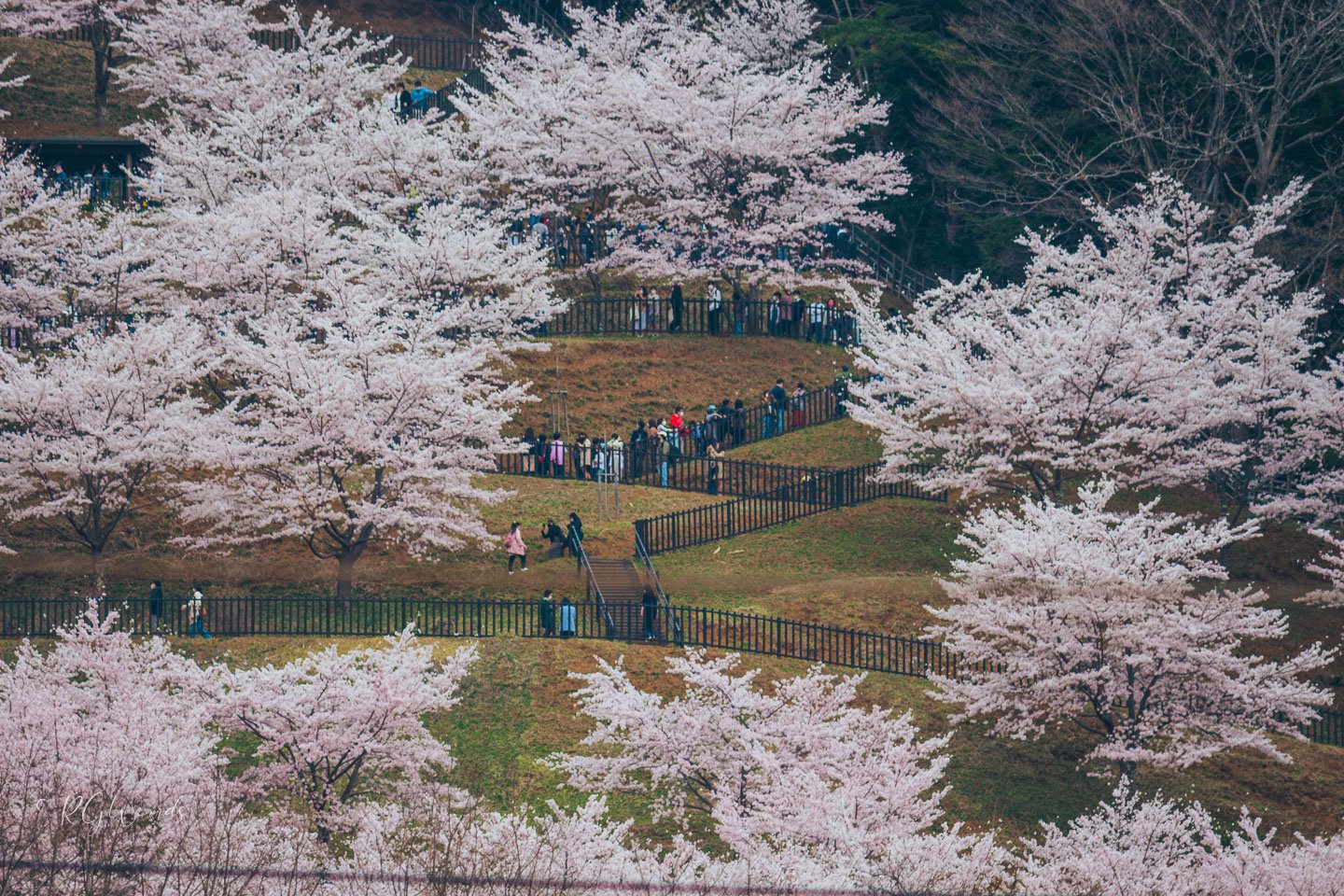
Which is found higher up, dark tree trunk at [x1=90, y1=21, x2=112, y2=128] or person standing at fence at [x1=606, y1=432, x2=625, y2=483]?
dark tree trunk at [x1=90, y1=21, x2=112, y2=128]

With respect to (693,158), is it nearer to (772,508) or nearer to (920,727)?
(772,508)

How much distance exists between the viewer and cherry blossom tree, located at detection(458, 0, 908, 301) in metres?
48.3

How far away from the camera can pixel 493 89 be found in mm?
59219

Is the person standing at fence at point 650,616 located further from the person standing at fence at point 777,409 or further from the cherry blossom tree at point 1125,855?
the person standing at fence at point 777,409

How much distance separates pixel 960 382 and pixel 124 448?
16.1m

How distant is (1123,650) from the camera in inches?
1120

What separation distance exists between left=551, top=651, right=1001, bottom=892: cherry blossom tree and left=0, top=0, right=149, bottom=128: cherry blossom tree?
36.9 metres

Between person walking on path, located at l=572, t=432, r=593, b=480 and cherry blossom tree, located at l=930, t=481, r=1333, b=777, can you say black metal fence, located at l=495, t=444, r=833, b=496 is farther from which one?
cherry blossom tree, located at l=930, t=481, r=1333, b=777

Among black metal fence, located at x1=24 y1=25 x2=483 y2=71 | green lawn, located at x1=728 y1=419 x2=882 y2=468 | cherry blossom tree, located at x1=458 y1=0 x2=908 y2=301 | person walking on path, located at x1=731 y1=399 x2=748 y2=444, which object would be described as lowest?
green lawn, located at x1=728 y1=419 x2=882 y2=468

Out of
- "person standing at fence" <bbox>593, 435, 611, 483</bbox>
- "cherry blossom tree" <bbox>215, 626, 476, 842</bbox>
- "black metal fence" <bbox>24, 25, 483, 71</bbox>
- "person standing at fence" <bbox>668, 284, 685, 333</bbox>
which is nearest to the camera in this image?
"cherry blossom tree" <bbox>215, 626, 476, 842</bbox>

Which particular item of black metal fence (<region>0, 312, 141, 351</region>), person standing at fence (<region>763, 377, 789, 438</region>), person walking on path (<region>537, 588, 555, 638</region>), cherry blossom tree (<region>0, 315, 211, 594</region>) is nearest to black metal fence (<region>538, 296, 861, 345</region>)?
person standing at fence (<region>763, 377, 789, 438</region>)

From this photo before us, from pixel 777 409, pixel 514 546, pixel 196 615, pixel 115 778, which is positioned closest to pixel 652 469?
pixel 777 409

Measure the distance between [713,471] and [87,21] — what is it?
96.8 ft

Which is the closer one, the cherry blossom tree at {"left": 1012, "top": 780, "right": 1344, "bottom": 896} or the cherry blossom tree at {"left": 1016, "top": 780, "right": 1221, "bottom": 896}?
the cherry blossom tree at {"left": 1012, "top": 780, "right": 1344, "bottom": 896}
